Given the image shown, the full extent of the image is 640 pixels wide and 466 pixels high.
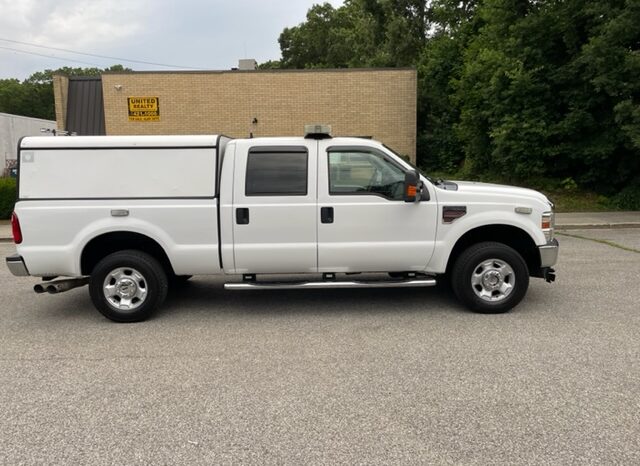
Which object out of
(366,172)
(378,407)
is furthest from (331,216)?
(378,407)

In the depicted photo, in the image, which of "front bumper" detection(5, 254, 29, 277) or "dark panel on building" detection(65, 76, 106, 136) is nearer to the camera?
"front bumper" detection(5, 254, 29, 277)

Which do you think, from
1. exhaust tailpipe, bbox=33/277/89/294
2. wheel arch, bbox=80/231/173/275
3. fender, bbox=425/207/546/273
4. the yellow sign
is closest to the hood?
fender, bbox=425/207/546/273

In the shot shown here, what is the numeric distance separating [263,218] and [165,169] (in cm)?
119

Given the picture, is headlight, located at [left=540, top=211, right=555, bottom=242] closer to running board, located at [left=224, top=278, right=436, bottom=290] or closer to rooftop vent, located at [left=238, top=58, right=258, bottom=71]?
running board, located at [left=224, top=278, right=436, bottom=290]

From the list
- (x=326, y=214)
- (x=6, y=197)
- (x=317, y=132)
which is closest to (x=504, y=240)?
(x=326, y=214)

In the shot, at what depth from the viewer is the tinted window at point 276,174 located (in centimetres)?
558

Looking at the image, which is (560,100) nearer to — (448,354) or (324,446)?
(448,354)

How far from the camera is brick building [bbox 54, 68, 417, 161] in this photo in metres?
19.0

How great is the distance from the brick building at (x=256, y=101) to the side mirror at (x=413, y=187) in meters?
14.1

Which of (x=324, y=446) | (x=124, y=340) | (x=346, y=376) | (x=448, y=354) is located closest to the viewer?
(x=324, y=446)

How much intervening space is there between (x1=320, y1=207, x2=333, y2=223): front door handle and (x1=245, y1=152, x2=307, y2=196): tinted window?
0.93 feet

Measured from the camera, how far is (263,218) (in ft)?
18.2

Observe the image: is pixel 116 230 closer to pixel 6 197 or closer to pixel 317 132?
pixel 317 132

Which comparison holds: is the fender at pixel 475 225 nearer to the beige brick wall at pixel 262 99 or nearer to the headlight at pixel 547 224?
the headlight at pixel 547 224
